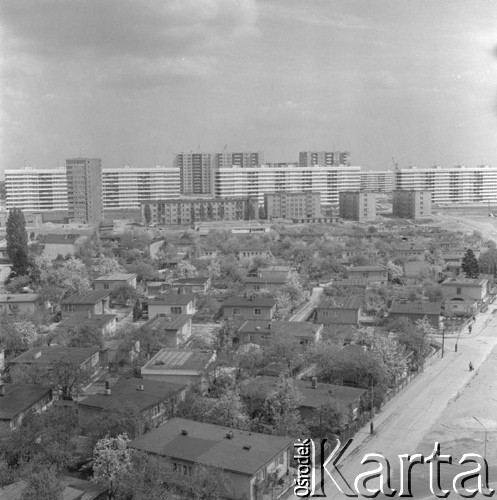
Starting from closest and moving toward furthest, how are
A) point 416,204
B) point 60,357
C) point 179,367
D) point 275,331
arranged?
point 179,367 < point 60,357 < point 275,331 < point 416,204

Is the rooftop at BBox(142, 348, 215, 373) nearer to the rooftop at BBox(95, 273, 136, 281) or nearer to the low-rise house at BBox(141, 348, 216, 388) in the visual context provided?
the low-rise house at BBox(141, 348, 216, 388)

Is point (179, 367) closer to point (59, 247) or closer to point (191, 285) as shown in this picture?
point (191, 285)

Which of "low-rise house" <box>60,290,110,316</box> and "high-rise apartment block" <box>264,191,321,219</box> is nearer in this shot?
"low-rise house" <box>60,290,110,316</box>

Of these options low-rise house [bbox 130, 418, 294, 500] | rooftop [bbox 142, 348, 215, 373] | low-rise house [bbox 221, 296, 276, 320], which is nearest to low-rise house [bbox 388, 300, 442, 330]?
low-rise house [bbox 221, 296, 276, 320]

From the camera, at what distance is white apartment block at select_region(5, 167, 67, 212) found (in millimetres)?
26156

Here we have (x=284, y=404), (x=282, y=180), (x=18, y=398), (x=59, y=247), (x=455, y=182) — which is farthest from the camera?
(x=455, y=182)

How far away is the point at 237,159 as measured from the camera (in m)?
34.0

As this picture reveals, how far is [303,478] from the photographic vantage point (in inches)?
179

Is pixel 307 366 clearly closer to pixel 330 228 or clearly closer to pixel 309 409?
pixel 309 409

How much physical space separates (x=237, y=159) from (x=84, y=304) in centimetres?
2506

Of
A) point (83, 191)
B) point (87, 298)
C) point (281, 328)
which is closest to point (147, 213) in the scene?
point (83, 191)

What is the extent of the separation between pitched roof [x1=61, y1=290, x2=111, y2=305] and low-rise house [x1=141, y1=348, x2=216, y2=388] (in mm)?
3040

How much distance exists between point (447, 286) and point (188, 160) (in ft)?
82.8

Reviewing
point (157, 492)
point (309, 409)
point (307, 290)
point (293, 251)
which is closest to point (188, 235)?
point (293, 251)
